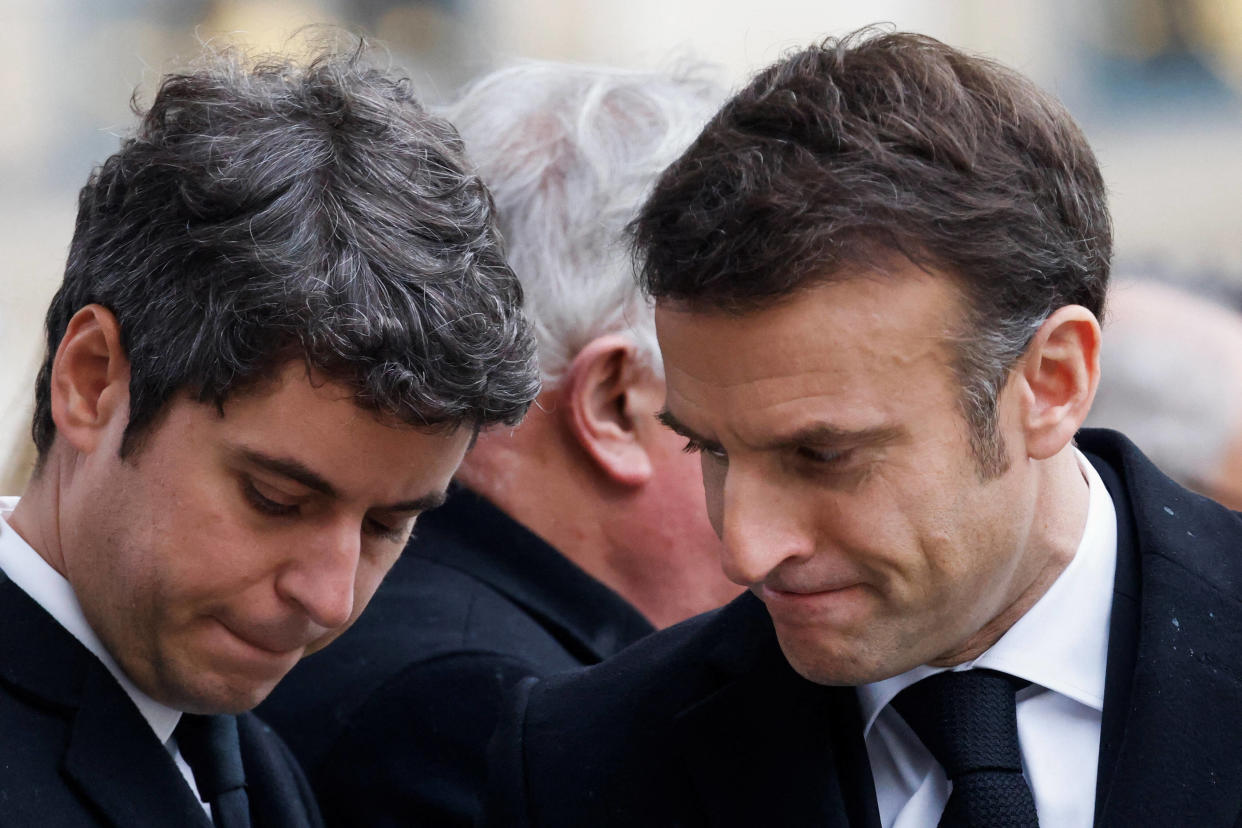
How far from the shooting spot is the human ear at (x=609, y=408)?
3.31m

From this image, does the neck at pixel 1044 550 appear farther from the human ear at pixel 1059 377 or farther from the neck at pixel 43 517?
the neck at pixel 43 517

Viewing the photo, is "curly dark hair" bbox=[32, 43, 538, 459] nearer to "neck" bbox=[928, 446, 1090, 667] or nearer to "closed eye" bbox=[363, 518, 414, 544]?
"closed eye" bbox=[363, 518, 414, 544]

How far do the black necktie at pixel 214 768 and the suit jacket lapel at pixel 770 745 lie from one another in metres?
0.77

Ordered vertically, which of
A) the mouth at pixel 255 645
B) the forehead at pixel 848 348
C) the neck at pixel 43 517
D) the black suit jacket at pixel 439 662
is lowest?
the black suit jacket at pixel 439 662

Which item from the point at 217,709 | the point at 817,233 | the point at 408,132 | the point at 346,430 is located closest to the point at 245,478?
the point at 346,430

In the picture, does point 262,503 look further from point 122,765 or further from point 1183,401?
point 1183,401

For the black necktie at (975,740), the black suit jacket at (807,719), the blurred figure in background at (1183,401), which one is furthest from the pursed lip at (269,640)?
the blurred figure in background at (1183,401)

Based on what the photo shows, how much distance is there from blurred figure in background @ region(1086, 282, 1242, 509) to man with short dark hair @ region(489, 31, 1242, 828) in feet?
4.05

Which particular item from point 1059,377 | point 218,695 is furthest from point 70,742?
point 1059,377

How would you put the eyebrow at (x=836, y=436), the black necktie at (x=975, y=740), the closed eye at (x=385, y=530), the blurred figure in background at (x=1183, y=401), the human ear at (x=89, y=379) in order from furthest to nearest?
the blurred figure in background at (x=1183, y=401) < the closed eye at (x=385, y=530) < the human ear at (x=89, y=379) < the black necktie at (x=975, y=740) < the eyebrow at (x=836, y=436)

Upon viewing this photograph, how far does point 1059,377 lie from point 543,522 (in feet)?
4.79

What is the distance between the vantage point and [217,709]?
7.81ft

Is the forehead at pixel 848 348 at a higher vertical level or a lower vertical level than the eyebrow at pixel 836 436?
higher

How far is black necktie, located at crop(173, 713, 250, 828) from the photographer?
2521 mm
